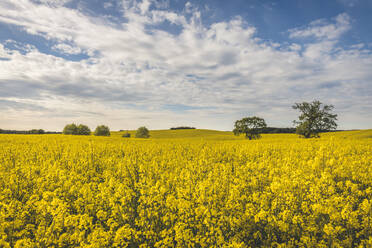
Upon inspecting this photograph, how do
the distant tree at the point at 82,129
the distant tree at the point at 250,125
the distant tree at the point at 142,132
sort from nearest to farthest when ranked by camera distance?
1. the distant tree at the point at 250,125
2. the distant tree at the point at 142,132
3. the distant tree at the point at 82,129

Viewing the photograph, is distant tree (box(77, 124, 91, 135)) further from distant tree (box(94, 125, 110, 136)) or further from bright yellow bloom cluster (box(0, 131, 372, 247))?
bright yellow bloom cluster (box(0, 131, 372, 247))

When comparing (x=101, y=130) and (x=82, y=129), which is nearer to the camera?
(x=101, y=130)

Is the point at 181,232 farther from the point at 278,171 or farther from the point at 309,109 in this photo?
the point at 309,109

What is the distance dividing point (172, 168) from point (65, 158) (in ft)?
20.3

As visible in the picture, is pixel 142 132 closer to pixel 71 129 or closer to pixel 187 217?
pixel 71 129

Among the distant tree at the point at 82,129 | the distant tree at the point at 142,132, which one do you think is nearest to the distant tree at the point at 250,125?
the distant tree at the point at 142,132

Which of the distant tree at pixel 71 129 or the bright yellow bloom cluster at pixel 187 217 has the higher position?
the distant tree at pixel 71 129

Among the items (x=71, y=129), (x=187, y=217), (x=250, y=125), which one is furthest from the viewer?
(x=71, y=129)

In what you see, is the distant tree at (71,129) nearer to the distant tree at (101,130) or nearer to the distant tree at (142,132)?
the distant tree at (101,130)

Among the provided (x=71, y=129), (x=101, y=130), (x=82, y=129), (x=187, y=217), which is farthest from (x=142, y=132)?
(x=187, y=217)

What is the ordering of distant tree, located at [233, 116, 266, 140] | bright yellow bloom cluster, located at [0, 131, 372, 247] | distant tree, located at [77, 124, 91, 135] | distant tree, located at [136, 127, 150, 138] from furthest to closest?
1. distant tree, located at [77, 124, 91, 135]
2. distant tree, located at [136, 127, 150, 138]
3. distant tree, located at [233, 116, 266, 140]
4. bright yellow bloom cluster, located at [0, 131, 372, 247]

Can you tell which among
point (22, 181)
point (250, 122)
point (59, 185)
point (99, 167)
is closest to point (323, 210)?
point (59, 185)

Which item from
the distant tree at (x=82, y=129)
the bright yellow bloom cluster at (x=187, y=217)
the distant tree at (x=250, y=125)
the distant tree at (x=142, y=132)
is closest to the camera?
the bright yellow bloom cluster at (x=187, y=217)

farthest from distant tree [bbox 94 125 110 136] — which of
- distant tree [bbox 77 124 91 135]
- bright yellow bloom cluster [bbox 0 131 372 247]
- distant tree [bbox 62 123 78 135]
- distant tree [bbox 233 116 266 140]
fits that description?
bright yellow bloom cluster [bbox 0 131 372 247]
